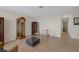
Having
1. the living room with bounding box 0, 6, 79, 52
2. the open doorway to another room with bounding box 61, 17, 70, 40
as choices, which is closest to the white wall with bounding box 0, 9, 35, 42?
the living room with bounding box 0, 6, 79, 52

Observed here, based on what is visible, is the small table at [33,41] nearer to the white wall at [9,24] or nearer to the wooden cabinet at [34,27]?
the wooden cabinet at [34,27]

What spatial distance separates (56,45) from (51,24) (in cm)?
30

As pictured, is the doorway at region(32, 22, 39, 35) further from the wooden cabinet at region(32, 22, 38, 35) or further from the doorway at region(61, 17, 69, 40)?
the doorway at region(61, 17, 69, 40)

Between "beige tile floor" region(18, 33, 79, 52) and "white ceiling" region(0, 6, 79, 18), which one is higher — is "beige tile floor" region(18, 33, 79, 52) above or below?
below

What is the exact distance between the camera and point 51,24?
5.09 ft

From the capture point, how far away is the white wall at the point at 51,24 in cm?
154

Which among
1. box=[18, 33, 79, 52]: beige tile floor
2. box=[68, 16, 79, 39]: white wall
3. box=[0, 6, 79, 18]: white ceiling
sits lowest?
box=[18, 33, 79, 52]: beige tile floor

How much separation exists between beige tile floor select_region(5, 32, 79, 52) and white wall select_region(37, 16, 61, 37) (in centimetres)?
8

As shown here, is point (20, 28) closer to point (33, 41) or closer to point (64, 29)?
point (33, 41)

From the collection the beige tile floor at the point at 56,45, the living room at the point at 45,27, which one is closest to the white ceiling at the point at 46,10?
the living room at the point at 45,27

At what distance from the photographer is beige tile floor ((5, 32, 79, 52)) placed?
1516mm

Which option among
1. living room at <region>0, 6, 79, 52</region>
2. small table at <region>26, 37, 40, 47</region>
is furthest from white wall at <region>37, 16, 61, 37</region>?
small table at <region>26, 37, 40, 47</region>
